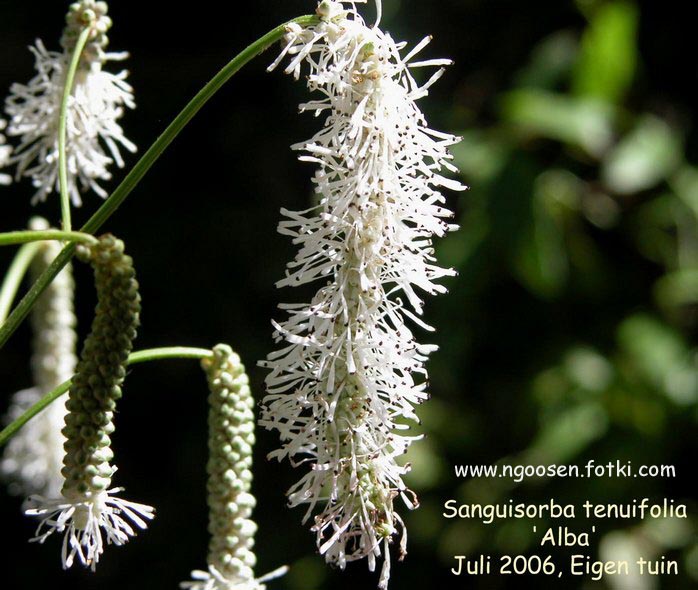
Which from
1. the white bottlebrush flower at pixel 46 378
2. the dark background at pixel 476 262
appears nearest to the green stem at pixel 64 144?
the white bottlebrush flower at pixel 46 378

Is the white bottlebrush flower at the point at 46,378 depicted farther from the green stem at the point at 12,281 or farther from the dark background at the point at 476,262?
the dark background at the point at 476,262

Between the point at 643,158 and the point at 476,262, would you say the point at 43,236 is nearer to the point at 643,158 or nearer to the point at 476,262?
the point at 476,262

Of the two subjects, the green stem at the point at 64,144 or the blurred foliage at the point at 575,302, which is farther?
the blurred foliage at the point at 575,302

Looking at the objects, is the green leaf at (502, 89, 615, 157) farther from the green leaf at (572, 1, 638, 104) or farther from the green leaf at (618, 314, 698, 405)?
the green leaf at (618, 314, 698, 405)

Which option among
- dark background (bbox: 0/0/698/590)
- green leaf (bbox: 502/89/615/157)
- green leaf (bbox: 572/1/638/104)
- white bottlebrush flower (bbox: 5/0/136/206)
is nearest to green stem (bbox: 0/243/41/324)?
white bottlebrush flower (bbox: 5/0/136/206)

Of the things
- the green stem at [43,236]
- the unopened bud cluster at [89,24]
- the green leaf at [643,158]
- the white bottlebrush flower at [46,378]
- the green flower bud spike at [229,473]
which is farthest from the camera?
the green leaf at [643,158]

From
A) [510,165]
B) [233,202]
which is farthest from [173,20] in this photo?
[510,165]

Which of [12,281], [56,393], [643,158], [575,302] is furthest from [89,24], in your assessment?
[575,302]
